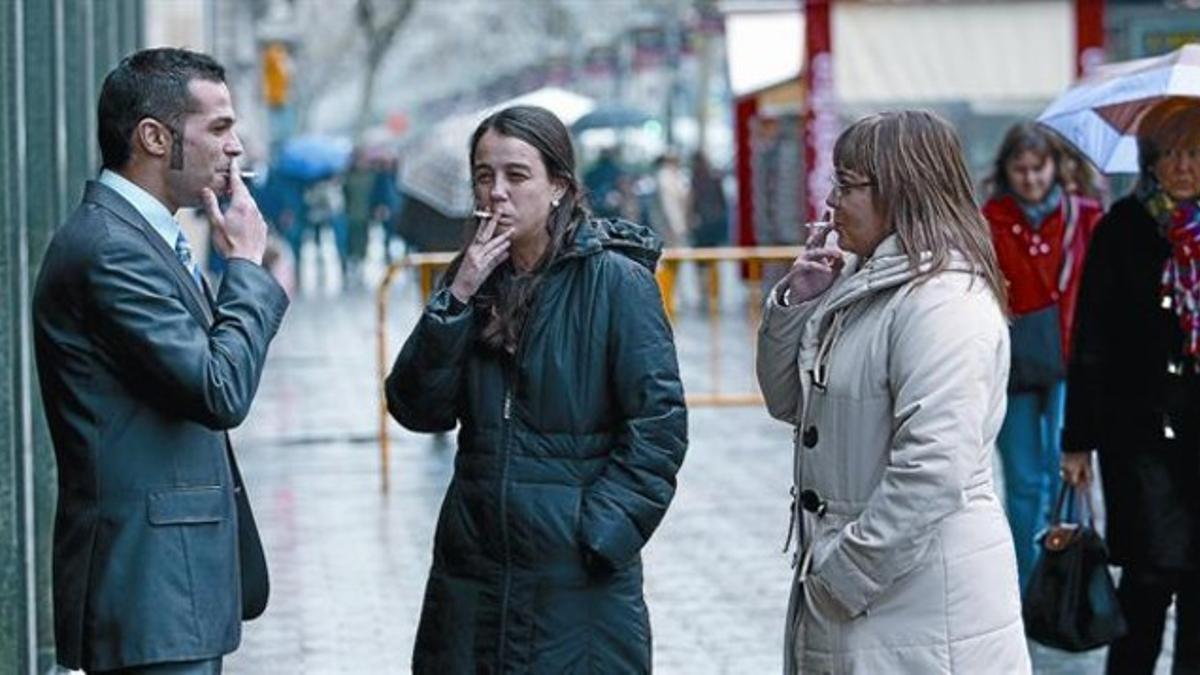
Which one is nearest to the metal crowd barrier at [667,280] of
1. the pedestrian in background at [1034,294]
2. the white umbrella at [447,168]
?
the white umbrella at [447,168]

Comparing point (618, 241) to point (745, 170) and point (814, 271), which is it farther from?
point (745, 170)

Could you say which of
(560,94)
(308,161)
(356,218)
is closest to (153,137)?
(560,94)

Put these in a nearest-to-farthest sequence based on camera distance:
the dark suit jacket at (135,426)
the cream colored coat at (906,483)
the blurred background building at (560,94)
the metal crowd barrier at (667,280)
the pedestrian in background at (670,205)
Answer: the dark suit jacket at (135,426), the cream colored coat at (906,483), the blurred background building at (560,94), the metal crowd barrier at (667,280), the pedestrian in background at (670,205)

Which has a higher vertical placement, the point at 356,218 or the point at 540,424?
the point at 540,424

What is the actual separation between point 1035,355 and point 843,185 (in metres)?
4.56

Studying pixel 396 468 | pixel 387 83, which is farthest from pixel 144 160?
pixel 387 83

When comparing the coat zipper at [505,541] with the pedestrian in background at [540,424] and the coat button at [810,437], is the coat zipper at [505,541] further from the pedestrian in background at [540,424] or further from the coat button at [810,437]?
the coat button at [810,437]

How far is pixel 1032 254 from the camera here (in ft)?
33.1

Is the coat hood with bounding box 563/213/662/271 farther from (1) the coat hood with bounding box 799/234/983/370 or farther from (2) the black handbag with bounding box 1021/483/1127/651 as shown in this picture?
(2) the black handbag with bounding box 1021/483/1127/651

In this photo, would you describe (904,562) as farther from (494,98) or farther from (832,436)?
(494,98)

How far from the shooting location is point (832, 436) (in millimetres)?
5664

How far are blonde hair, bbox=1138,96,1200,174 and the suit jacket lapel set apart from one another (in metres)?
3.62

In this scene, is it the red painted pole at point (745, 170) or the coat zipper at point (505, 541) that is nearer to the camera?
the coat zipper at point (505, 541)

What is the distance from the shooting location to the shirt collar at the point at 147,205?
5.39 meters
